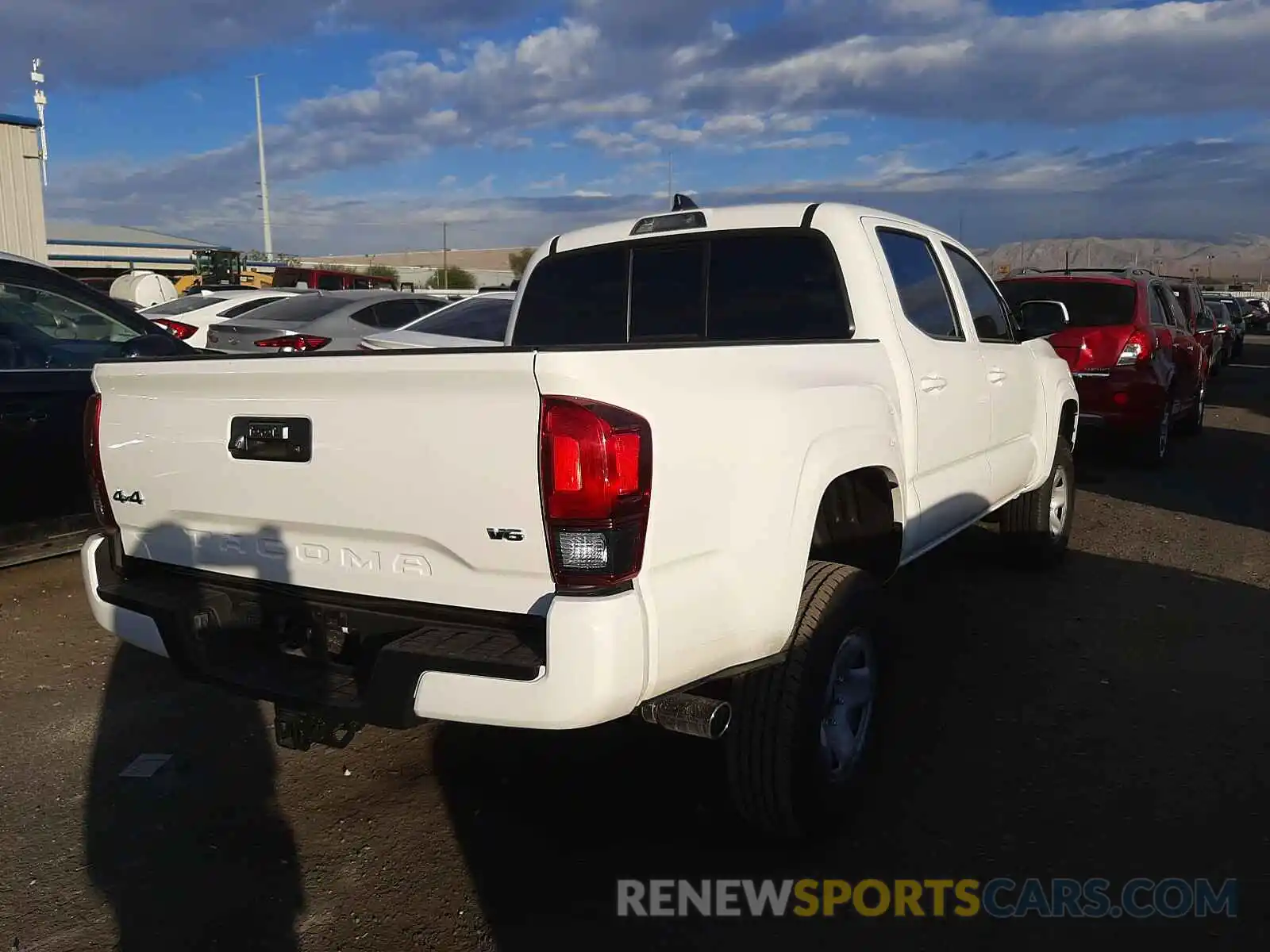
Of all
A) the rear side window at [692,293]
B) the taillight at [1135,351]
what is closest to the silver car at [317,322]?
the rear side window at [692,293]

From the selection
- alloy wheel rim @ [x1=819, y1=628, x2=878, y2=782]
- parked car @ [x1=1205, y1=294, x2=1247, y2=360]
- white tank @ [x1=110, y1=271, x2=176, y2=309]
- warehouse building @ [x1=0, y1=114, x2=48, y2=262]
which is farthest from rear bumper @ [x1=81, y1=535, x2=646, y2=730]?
parked car @ [x1=1205, y1=294, x2=1247, y2=360]

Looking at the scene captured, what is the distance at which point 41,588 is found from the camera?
6074mm

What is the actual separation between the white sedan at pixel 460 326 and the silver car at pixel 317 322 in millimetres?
1236

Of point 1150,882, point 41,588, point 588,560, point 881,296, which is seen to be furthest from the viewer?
point 41,588

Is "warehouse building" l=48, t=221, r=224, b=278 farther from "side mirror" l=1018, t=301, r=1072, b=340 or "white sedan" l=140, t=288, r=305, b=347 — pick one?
"side mirror" l=1018, t=301, r=1072, b=340

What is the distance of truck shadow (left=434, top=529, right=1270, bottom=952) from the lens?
2926mm

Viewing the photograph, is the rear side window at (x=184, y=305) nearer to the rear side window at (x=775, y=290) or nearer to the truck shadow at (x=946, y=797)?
the rear side window at (x=775, y=290)

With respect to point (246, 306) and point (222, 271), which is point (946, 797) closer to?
point (246, 306)

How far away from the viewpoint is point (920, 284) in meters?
4.45

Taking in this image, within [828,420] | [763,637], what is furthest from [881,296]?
[763,637]

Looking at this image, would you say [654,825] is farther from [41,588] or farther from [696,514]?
[41,588]

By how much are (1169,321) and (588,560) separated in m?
9.68

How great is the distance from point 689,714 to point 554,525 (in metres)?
0.63

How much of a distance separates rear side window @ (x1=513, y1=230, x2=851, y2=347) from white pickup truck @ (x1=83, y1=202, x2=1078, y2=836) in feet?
0.08
